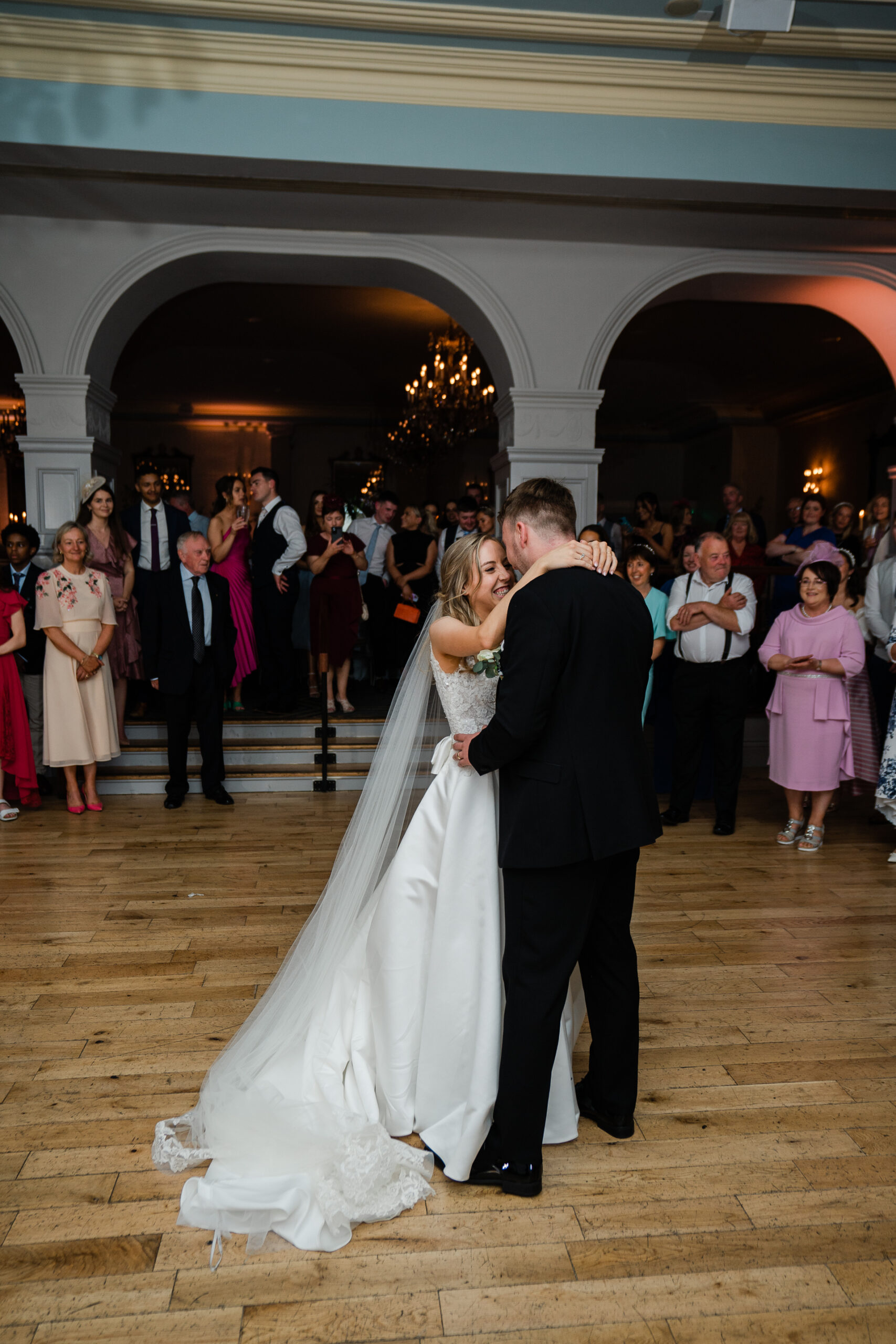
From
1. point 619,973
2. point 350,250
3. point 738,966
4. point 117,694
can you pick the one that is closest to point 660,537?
point 350,250

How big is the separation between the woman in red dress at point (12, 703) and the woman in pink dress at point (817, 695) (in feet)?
13.5

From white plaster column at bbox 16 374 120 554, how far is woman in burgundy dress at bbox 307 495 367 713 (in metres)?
1.55

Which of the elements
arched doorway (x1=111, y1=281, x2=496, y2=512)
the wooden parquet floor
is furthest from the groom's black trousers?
arched doorway (x1=111, y1=281, x2=496, y2=512)

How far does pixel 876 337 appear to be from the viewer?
6859mm

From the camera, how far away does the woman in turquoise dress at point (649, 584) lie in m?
5.23

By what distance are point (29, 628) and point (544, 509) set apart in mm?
4335

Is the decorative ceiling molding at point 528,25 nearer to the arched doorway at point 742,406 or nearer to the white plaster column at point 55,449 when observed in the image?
the white plaster column at point 55,449

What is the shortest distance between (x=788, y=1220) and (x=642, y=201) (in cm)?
532

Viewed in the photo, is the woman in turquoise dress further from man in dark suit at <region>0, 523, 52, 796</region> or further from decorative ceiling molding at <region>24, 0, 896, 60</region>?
man in dark suit at <region>0, 523, 52, 796</region>

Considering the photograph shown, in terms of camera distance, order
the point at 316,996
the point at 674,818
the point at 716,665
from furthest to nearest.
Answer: the point at 674,818 → the point at 716,665 → the point at 316,996

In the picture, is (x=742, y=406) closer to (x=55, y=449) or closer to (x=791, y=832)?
(x=791, y=832)

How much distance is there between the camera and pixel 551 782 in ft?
6.71

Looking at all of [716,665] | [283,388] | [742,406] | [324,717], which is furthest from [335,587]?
[742,406]

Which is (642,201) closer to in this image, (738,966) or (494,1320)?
(738,966)
